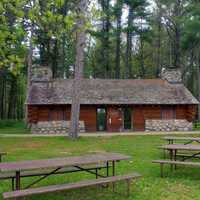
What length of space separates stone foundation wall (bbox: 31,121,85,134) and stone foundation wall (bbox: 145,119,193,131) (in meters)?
5.14

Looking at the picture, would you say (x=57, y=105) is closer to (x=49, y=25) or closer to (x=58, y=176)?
(x=58, y=176)

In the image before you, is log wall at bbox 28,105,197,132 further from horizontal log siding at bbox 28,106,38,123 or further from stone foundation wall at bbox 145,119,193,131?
stone foundation wall at bbox 145,119,193,131

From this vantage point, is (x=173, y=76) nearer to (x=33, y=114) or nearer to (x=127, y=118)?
(x=127, y=118)

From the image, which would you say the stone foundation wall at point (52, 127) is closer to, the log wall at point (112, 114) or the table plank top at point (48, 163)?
the log wall at point (112, 114)

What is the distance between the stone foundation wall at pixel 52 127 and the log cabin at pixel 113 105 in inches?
12.4

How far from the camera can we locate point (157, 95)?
26.5 m

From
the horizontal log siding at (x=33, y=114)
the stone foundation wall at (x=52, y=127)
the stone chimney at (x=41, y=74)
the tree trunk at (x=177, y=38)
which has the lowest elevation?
the stone foundation wall at (x=52, y=127)

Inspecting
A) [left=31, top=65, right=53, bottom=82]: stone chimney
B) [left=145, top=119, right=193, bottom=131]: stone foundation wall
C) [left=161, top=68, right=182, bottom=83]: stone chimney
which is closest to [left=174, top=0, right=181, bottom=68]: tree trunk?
[left=161, top=68, right=182, bottom=83]: stone chimney

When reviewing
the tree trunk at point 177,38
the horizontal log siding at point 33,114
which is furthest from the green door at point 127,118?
the tree trunk at point 177,38

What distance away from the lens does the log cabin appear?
82.0 ft

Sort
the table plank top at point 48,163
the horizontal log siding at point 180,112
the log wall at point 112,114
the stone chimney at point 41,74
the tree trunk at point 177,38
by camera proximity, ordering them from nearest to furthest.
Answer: the table plank top at point 48,163 → the log wall at point 112,114 → the horizontal log siding at point 180,112 → the stone chimney at point 41,74 → the tree trunk at point 177,38

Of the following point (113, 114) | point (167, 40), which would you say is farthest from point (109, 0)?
point (113, 114)

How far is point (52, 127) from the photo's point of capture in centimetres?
2489

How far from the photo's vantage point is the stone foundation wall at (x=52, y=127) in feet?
81.0
